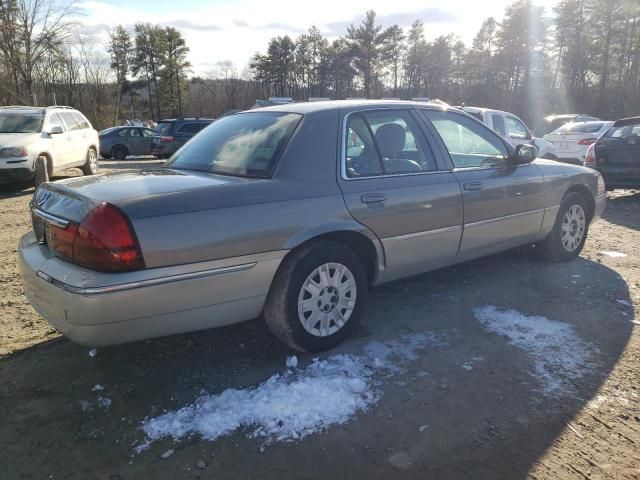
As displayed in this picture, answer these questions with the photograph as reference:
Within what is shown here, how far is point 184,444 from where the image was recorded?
8.09ft

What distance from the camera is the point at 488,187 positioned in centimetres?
421

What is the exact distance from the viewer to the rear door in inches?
368

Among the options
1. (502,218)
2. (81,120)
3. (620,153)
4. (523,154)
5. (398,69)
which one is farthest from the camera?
(398,69)

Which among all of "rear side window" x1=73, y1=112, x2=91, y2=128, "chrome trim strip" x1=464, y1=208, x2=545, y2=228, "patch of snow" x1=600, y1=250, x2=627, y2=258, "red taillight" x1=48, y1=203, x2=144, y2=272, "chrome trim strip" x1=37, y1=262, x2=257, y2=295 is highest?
"rear side window" x1=73, y1=112, x2=91, y2=128

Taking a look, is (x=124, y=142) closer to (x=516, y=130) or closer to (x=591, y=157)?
(x=516, y=130)

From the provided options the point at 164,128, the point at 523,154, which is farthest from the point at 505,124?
the point at 164,128

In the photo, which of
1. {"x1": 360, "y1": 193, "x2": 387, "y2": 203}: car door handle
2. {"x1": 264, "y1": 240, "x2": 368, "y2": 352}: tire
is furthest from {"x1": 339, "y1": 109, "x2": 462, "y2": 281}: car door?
{"x1": 264, "y1": 240, "x2": 368, "y2": 352}: tire

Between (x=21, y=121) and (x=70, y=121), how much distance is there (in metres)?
1.38

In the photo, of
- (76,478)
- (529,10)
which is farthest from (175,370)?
(529,10)

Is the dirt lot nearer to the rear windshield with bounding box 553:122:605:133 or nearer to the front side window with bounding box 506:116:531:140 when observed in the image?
the front side window with bounding box 506:116:531:140

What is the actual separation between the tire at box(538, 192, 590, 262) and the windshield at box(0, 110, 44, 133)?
32.4 feet

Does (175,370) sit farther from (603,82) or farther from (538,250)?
(603,82)

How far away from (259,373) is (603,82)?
46.2 meters

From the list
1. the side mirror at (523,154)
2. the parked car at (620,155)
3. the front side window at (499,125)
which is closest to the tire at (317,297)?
the side mirror at (523,154)
